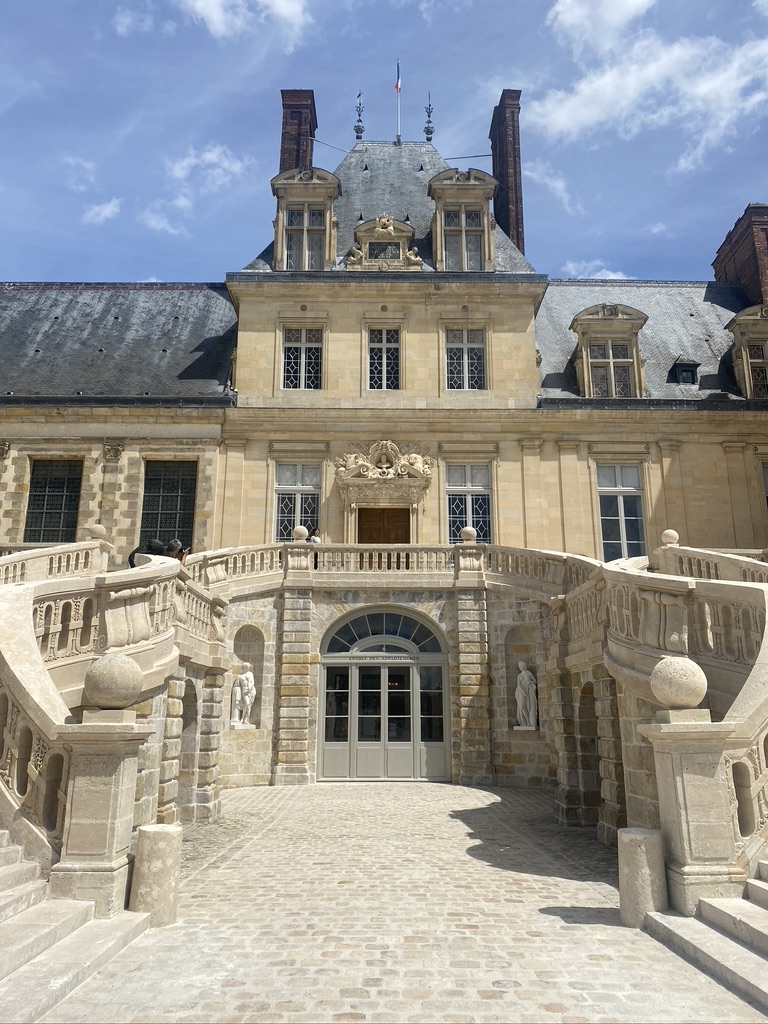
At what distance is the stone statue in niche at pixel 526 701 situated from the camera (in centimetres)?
1454

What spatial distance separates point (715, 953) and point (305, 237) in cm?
1968

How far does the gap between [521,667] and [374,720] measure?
10.3 ft

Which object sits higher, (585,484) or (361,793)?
(585,484)

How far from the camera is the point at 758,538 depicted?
19.0 m

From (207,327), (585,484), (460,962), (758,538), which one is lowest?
(460,962)

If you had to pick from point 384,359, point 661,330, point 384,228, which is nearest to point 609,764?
point 384,359

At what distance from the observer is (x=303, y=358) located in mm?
20125

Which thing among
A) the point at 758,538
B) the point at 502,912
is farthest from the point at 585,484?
the point at 502,912

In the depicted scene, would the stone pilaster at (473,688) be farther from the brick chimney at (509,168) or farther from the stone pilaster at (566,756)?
the brick chimney at (509,168)

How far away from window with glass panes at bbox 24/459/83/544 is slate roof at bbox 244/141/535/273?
24.3 feet

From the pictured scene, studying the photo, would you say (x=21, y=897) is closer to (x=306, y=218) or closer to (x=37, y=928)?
(x=37, y=928)

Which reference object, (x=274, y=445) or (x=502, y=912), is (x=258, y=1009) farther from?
(x=274, y=445)

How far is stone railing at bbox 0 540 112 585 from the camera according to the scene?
10906 millimetres

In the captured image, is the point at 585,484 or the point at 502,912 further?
the point at 585,484
